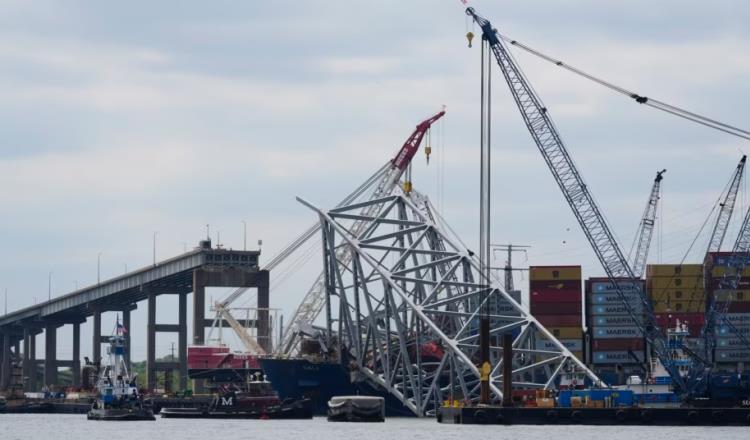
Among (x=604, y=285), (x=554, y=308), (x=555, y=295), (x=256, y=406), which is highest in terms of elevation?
(x=604, y=285)

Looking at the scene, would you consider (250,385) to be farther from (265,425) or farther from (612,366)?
(612,366)

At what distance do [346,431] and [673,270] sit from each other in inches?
3006

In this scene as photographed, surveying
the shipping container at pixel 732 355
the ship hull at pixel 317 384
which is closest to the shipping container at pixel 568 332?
the shipping container at pixel 732 355

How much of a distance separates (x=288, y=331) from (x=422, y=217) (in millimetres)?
29735

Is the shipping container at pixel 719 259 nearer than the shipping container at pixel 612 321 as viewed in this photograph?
Yes

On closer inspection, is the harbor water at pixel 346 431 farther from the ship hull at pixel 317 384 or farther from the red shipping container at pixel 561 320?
the red shipping container at pixel 561 320

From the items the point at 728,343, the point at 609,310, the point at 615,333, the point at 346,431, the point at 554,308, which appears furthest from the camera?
the point at 554,308

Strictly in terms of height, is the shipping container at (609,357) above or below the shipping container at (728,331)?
below

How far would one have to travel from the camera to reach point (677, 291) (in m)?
179

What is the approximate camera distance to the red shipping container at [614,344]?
570 ft

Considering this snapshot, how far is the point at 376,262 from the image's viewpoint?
14200cm

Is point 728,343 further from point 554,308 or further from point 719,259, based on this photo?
point 554,308

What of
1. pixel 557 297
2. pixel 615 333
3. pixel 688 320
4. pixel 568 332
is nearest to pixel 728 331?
pixel 688 320

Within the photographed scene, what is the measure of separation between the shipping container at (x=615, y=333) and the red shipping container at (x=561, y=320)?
7.92 ft
